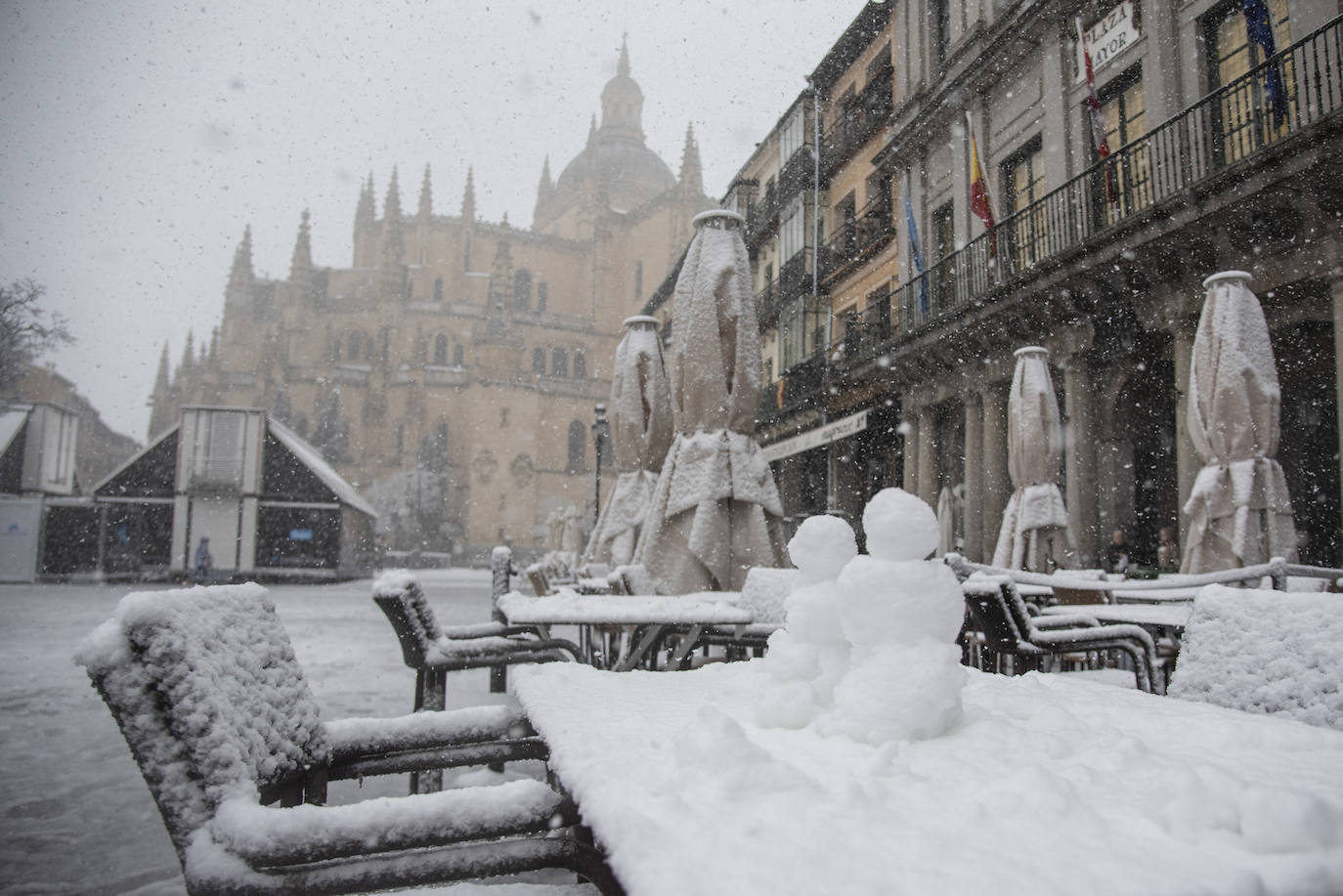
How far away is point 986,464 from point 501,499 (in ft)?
125

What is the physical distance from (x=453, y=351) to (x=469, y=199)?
37.8 feet

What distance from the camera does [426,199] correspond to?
5578cm

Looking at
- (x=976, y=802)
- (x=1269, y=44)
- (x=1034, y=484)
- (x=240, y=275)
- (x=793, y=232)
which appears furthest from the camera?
(x=240, y=275)

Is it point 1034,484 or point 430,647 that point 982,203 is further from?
point 430,647

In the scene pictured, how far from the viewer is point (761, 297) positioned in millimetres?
23625

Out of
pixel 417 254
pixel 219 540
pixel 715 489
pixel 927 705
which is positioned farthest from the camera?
pixel 417 254

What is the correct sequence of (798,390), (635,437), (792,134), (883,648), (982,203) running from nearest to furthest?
(883,648), (635,437), (982,203), (798,390), (792,134)

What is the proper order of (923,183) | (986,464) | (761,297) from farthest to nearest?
1. (761,297)
2. (923,183)
3. (986,464)

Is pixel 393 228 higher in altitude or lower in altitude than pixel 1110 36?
higher

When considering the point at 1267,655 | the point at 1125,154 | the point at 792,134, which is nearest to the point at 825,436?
the point at 1125,154

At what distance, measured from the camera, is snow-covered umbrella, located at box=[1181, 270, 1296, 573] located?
645cm

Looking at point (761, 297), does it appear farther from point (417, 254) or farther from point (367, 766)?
point (417, 254)

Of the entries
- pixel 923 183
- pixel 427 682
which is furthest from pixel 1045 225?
pixel 427 682

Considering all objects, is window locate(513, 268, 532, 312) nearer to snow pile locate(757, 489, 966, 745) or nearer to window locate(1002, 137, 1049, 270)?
window locate(1002, 137, 1049, 270)
